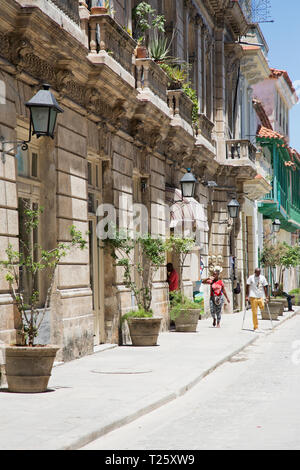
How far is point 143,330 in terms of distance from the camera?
17.9 meters

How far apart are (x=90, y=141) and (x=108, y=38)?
2.11m

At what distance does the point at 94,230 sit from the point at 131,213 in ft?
6.99

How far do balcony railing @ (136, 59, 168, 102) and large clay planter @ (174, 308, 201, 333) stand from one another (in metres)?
5.61

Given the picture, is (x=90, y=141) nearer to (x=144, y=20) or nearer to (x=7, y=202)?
(x=7, y=202)

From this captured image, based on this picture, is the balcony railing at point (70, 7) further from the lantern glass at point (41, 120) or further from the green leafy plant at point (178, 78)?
the green leafy plant at point (178, 78)

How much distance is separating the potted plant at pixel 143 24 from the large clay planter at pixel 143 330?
252 inches

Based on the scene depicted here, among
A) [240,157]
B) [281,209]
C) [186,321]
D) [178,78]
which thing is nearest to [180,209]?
[186,321]

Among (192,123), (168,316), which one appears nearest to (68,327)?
(168,316)

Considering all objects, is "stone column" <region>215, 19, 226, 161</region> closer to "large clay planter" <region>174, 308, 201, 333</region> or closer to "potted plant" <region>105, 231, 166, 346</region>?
"large clay planter" <region>174, 308, 201, 333</region>

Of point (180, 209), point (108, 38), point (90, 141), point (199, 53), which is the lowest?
point (180, 209)

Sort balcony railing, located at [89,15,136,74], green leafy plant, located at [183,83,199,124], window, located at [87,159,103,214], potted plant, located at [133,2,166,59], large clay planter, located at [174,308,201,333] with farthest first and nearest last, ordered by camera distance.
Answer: green leafy plant, located at [183,83,199,124] < large clay planter, located at [174,308,201,333] < potted plant, located at [133,2,166,59] < window, located at [87,159,103,214] < balcony railing, located at [89,15,136,74]

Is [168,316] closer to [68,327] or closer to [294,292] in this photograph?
[68,327]

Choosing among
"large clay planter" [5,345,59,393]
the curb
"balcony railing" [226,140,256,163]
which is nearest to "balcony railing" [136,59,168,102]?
the curb

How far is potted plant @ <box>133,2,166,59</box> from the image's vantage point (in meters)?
20.3
